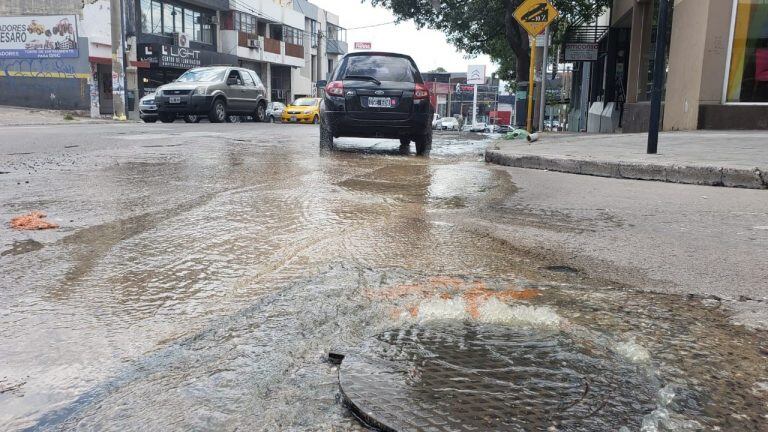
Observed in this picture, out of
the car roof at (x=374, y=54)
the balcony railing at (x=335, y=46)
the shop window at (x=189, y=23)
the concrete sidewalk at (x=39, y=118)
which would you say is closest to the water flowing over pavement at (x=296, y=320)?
the car roof at (x=374, y=54)

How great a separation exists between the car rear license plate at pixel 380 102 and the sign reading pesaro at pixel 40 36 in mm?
25292

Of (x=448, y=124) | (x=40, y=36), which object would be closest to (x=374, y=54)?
(x=40, y=36)

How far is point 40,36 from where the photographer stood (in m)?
28.4

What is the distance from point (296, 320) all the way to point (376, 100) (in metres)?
6.43

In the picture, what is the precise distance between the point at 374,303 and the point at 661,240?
2.02m

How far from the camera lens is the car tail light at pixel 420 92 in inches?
328

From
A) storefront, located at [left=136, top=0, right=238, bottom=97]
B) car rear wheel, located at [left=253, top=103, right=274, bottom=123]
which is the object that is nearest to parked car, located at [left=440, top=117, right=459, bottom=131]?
storefront, located at [left=136, top=0, right=238, bottom=97]

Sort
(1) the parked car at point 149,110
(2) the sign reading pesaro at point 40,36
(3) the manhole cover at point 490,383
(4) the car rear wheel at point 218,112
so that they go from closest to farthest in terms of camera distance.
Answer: (3) the manhole cover at point 490,383 → (4) the car rear wheel at point 218,112 → (1) the parked car at point 149,110 → (2) the sign reading pesaro at point 40,36

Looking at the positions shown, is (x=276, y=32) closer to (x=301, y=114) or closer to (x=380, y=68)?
(x=301, y=114)

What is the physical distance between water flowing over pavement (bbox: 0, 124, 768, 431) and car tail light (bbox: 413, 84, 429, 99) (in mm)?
4350

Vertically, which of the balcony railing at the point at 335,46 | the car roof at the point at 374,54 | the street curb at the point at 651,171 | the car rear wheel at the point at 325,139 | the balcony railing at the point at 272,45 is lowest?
the street curb at the point at 651,171

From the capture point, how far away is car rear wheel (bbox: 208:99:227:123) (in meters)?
17.2

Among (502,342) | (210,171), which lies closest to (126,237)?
(502,342)

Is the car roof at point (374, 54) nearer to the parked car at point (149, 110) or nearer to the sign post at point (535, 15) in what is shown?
the sign post at point (535, 15)
